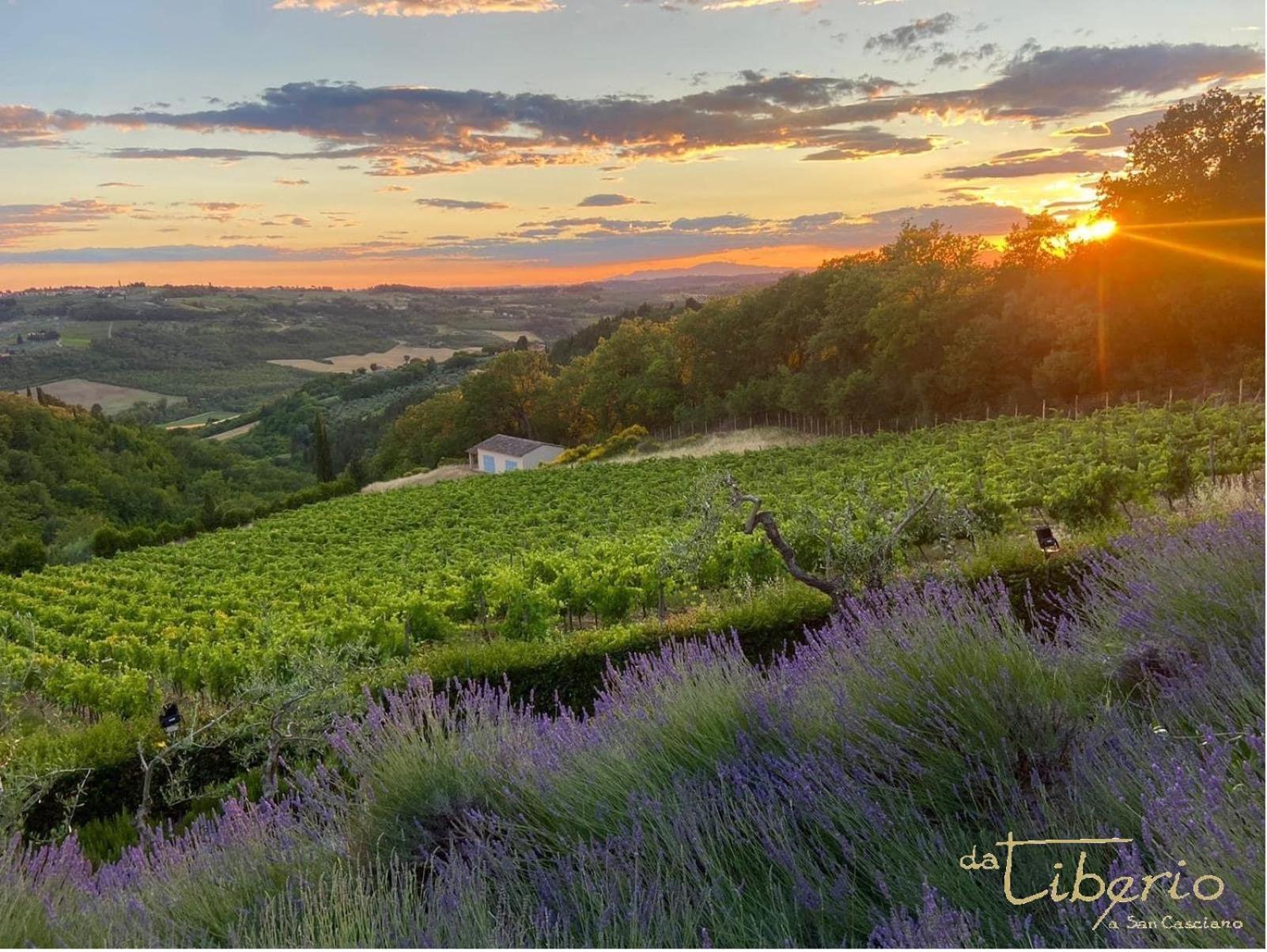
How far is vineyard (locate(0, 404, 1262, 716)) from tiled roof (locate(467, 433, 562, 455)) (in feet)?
54.5

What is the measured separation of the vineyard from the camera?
36.8 ft

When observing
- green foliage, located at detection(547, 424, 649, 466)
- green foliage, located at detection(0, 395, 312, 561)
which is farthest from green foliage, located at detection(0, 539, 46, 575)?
green foliage, located at detection(547, 424, 649, 466)

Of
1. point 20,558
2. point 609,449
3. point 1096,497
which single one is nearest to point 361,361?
point 609,449

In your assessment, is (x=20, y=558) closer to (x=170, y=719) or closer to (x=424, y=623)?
(x=424, y=623)

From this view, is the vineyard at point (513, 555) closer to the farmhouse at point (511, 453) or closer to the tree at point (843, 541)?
the tree at point (843, 541)

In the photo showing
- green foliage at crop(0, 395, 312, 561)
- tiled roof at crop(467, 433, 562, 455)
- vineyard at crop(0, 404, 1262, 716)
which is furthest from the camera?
green foliage at crop(0, 395, 312, 561)

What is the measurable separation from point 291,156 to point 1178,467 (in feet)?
39.7

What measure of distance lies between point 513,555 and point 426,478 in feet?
109

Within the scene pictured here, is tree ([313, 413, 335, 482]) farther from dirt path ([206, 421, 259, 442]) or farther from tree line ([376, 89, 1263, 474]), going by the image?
dirt path ([206, 421, 259, 442])

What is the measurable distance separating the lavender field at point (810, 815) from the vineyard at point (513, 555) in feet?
10.3

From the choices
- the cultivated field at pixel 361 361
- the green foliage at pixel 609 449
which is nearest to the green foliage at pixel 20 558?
the green foliage at pixel 609 449

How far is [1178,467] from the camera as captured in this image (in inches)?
489

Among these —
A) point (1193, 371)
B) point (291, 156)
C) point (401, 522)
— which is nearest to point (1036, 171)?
point (291, 156)

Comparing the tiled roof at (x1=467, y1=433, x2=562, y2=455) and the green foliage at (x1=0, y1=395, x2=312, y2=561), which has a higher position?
the tiled roof at (x1=467, y1=433, x2=562, y2=455)
